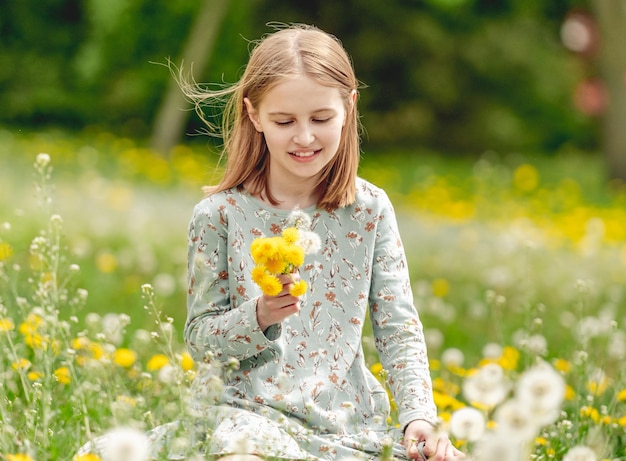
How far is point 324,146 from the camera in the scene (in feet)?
7.57

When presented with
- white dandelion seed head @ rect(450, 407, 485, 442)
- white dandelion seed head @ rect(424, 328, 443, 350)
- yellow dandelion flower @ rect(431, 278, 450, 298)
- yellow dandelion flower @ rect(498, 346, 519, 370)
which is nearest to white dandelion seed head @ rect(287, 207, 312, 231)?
white dandelion seed head @ rect(450, 407, 485, 442)

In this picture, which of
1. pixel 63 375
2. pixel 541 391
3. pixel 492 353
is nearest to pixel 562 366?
pixel 492 353

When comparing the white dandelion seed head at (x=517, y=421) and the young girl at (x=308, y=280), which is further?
the young girl at (x=308, y=280)

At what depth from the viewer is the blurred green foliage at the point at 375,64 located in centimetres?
1361

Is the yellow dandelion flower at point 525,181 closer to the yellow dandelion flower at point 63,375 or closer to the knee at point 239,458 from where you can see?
the yellow dandelion flower at point 63,375

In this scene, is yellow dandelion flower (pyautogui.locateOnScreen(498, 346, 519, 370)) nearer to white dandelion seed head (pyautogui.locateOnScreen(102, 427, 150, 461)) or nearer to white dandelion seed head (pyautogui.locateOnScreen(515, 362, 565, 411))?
white dandelion seed head (pyautogui.locateOnScreen(515, 362, 565, 411))

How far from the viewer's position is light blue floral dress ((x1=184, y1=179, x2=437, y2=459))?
221 centimetres

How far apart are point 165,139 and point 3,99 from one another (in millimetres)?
3900

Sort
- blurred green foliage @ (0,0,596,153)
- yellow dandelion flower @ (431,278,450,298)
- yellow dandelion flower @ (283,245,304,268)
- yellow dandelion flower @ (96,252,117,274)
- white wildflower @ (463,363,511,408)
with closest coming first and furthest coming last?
white wildflower @ (463,363,511,408)
yellow dandelion flower @ (283,245,304,268)
yellow dandelion flower @ (96,252,117,274)
yellow dandelion flower @ (431,278,450,298)
blurred green foliage @ (0,0,596,153)

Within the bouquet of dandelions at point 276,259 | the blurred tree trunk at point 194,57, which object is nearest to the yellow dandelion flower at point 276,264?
the bouquet of dandelions at point 276,259

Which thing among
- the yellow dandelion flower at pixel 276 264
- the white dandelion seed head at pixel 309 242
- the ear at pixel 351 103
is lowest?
the yellow dandelion flower at pixel 276 264

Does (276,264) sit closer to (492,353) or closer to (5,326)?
(5,326)

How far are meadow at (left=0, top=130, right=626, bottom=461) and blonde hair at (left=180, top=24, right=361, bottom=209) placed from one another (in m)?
0.20

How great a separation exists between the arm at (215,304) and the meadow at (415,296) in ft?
0.31
